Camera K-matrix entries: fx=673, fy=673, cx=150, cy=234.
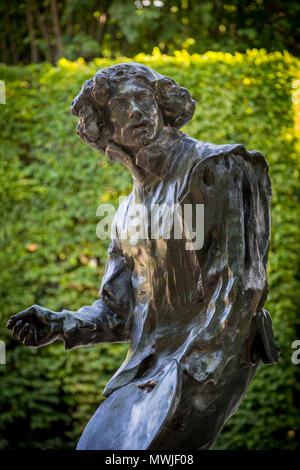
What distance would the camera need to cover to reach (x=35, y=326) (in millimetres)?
2777

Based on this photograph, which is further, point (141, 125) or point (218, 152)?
point (141, 125)

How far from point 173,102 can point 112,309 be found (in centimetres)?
96

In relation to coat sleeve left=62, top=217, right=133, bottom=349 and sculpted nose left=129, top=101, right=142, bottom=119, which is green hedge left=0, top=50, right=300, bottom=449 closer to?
coat sleeve left=62, top=217, right=133, bottom=349

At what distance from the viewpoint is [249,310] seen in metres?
2.52

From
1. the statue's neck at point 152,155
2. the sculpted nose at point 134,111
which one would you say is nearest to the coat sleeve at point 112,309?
the statue's neck at point 152,155

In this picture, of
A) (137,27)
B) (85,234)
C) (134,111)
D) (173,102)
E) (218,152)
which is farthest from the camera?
(137,27)

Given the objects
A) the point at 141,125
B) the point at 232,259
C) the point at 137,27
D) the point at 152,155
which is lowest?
the point at 232,259

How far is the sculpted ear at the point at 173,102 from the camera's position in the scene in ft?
9.35

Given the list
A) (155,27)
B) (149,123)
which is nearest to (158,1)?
(155,27)

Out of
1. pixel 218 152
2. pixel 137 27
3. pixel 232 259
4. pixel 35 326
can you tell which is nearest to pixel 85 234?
pixel 35 326

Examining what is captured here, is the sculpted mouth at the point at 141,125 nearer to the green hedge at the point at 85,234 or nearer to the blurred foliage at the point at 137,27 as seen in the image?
the green hedge at the point at 85,234

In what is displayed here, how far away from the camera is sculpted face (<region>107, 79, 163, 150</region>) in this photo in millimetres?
2770

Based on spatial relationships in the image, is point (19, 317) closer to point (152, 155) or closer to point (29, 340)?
point (29, 340)
